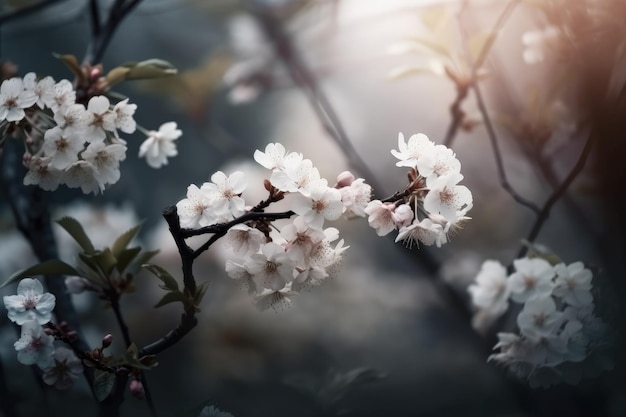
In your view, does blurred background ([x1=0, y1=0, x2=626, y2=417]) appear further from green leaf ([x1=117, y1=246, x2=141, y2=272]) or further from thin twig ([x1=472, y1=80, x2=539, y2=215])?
green leaf ([x1=117, y1=246, x2=141, y2=272])

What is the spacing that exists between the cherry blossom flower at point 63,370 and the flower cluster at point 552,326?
330 mm

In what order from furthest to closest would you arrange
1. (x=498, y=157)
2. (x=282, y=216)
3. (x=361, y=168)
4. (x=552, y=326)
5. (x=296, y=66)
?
(x=296, y=66), (x=361, y=168), (x=498, y=157), (x=552, y=326), (x=282, y=216)

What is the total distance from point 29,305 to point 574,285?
396mm

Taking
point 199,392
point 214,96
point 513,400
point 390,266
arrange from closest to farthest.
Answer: point 513,400 < point 199,392 < point 390,266 < point 214,96

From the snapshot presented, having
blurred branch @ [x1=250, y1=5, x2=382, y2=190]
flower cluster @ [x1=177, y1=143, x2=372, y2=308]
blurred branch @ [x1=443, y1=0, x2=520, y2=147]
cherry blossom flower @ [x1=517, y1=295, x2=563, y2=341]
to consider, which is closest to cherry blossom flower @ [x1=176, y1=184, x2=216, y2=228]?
flower cluster @ [x1=177, y1=143, x2=372, y2=308]

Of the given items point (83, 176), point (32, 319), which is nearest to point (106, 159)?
point (83, 176)

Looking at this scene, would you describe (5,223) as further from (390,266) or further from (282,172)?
(282,172)

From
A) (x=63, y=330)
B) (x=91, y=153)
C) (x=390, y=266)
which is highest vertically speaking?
(x=390, y=266)

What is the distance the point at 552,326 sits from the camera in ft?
1.76

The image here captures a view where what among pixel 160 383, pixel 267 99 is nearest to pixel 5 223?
pixel 160 383

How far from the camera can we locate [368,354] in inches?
42.9

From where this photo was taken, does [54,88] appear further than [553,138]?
No

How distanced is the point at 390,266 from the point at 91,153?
0.77 metres

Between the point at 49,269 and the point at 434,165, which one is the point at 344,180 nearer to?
the point at 434,165
